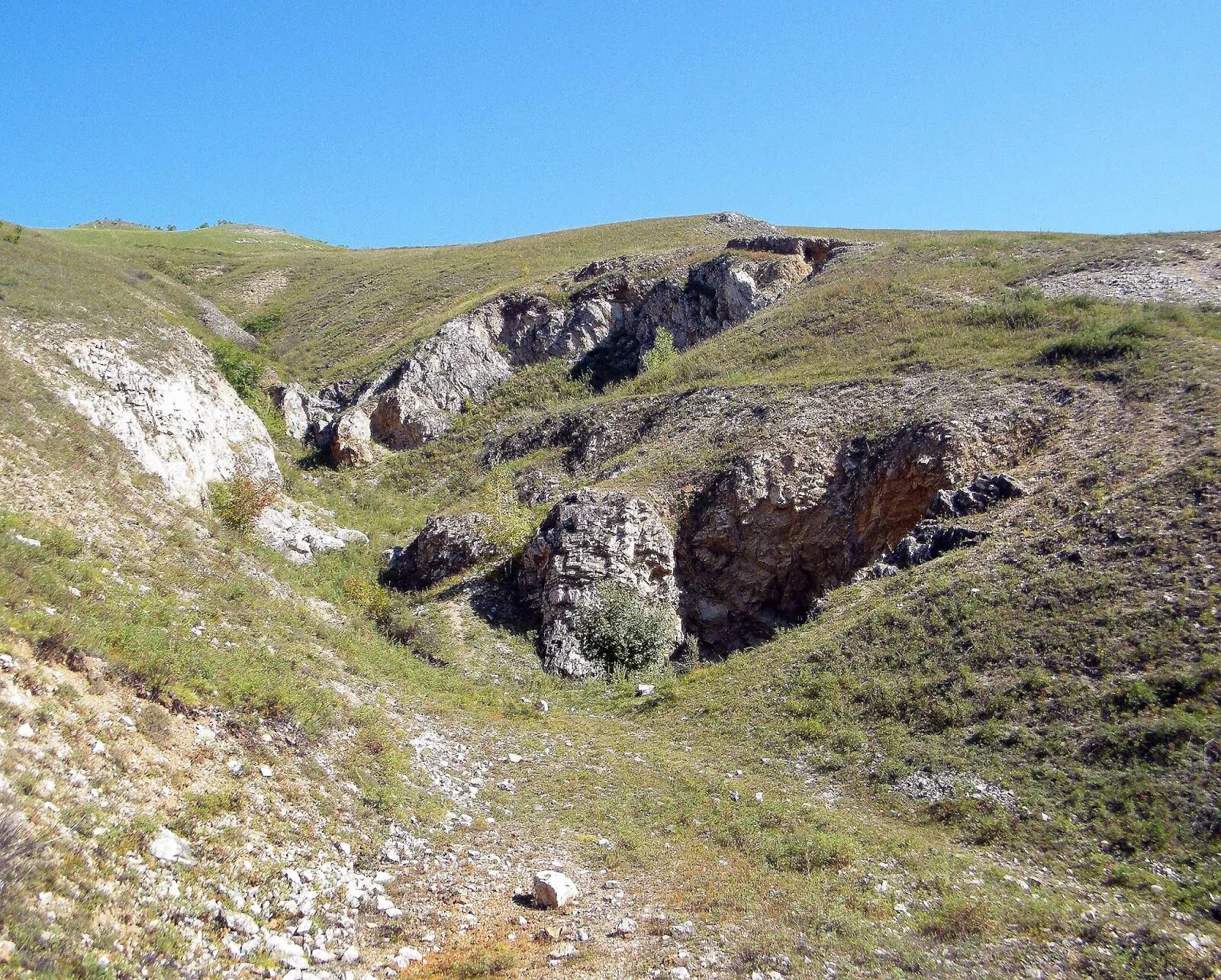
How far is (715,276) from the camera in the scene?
47562mm

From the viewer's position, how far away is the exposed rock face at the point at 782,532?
79.1 feet

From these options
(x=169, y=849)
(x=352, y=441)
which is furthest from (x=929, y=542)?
(x=352, y=441)

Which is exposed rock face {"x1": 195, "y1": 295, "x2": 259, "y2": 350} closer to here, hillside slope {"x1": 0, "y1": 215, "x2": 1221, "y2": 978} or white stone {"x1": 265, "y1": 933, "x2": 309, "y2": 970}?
hillside slope {"x1": 0, "y1": 215, "x2": 1221, "y2": 978}

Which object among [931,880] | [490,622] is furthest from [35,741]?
[490,622]

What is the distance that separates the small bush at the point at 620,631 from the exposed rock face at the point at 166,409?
44.1 ft

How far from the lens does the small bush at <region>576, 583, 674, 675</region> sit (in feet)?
72.6

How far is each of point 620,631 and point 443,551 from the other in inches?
357

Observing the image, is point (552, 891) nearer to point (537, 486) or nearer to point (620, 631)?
point (620, 631)

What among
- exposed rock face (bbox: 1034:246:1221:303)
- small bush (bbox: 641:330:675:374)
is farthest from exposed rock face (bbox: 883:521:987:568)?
small bush (bbox: 641:330:675:374)

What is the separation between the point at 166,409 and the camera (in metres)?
27.6

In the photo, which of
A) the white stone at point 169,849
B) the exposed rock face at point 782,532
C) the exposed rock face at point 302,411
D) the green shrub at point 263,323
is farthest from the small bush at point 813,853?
the green shrub at point 263,323

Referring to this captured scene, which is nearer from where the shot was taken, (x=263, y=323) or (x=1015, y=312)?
(x=1015, y=312)

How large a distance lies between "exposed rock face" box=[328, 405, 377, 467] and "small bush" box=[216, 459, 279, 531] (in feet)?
31.4

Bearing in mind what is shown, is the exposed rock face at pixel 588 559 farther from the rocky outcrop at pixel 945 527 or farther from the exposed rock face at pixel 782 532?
the rocky outcrop at pixel 945 527
